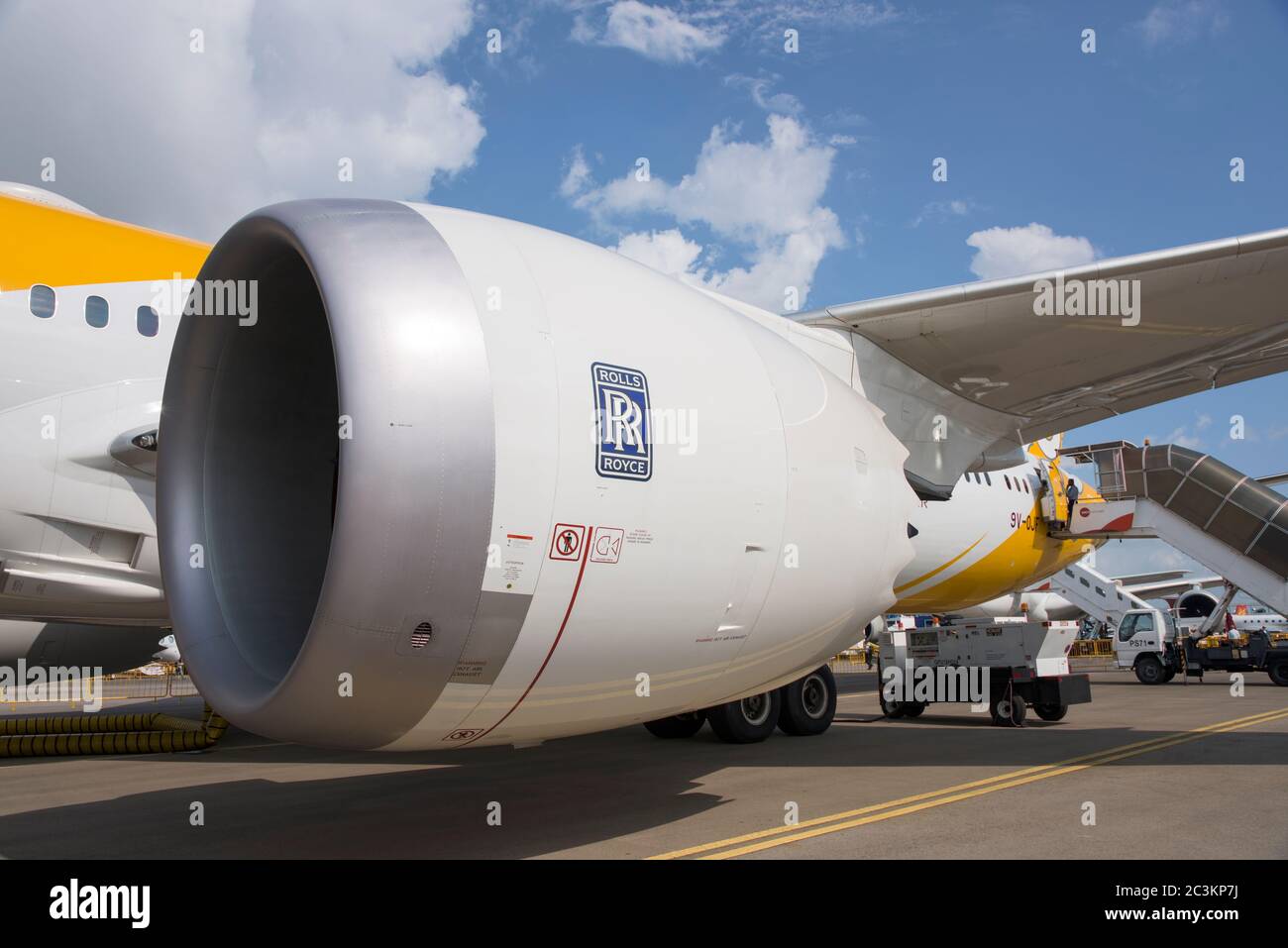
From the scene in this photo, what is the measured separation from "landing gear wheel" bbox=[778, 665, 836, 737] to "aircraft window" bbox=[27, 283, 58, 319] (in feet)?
27.7

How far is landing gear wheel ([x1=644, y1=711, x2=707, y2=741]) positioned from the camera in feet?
37.8

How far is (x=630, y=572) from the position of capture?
15.0ft

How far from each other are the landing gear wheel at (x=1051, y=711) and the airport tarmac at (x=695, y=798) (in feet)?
3.35

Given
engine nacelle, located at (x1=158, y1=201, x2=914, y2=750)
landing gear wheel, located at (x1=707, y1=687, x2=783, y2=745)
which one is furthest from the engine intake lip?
landing gear wheel, located at (x1=707, y1=687, x2=783, y2=745)

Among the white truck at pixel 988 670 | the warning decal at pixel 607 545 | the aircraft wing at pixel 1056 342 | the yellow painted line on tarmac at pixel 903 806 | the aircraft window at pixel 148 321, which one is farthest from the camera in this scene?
the white truck at pixel 988 670

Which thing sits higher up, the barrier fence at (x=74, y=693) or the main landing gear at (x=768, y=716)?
the main landing gear at (x=768, y=716)

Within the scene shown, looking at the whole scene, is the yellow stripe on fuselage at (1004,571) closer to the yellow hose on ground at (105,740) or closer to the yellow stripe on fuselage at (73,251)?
the yellow hose on ground at (105,740)

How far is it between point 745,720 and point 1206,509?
1452cm

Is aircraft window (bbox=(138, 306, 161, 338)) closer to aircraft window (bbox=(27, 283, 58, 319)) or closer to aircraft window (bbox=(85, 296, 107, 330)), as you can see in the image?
aircraft window (bbox=(85, 296, 107, 330))

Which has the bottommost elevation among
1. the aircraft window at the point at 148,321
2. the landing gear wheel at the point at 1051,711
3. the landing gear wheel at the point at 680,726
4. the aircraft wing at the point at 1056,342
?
the landing gear wheel at the point at 1051,711

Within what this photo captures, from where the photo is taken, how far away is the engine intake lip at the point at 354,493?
156 inches

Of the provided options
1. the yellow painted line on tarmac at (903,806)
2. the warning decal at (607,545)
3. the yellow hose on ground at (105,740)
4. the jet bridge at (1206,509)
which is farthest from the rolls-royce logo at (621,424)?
the jet bridge at (1206,509)
